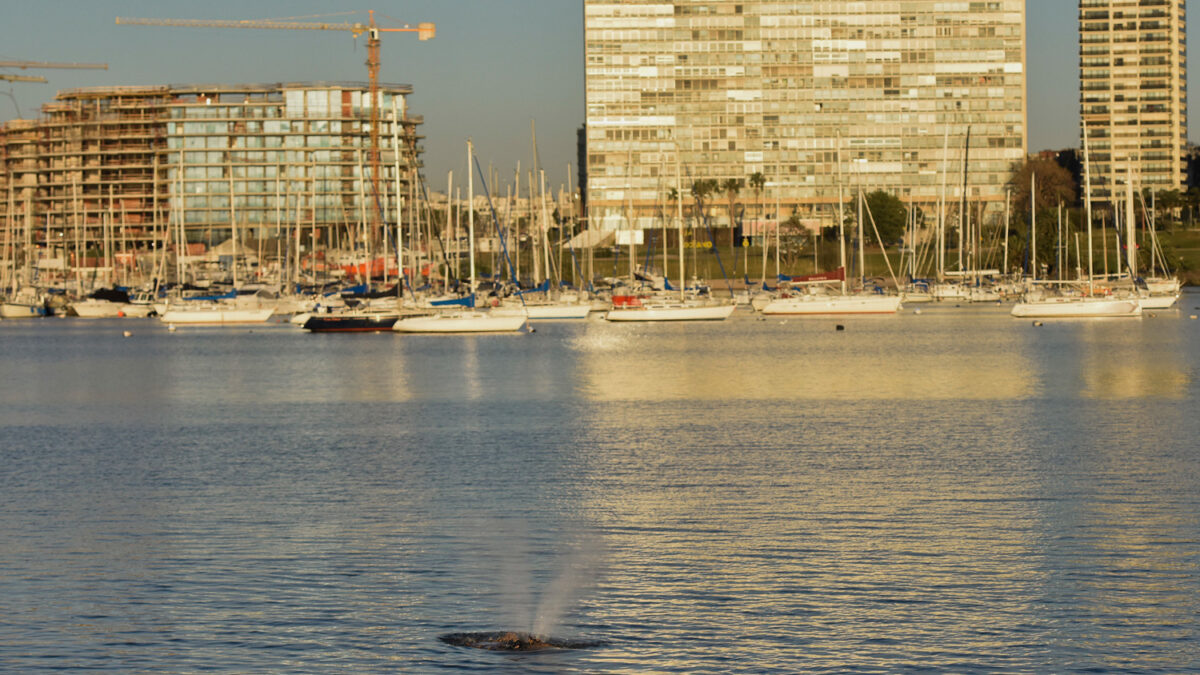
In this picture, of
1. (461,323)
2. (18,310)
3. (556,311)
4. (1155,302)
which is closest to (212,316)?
(556,311)

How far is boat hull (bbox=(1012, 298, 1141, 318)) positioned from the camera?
103m

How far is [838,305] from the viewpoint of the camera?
11181cm

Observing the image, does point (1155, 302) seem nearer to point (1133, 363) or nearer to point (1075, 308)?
point (1075, 308)

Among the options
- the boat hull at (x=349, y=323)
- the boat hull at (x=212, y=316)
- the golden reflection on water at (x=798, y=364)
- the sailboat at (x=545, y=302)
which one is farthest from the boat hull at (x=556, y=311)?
the boat hull at (x=212, y=316)

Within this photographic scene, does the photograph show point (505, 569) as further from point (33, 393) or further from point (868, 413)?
point (33, 393)

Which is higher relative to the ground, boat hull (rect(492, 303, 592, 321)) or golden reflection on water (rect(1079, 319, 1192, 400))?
boat hull (rect(492, 303, 592, 321))

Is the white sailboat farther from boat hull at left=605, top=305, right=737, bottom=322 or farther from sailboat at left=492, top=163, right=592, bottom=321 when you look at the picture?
sailboat at left=492, top=163, right=592, bottom=321

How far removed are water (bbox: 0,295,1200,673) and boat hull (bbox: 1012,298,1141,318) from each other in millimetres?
47752

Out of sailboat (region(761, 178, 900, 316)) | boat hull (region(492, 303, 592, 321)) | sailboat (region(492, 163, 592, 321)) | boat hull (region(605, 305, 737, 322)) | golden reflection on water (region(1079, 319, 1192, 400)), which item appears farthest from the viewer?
sailboat (region(761, 178, 900, 316))

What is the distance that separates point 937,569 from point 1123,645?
3990 mm

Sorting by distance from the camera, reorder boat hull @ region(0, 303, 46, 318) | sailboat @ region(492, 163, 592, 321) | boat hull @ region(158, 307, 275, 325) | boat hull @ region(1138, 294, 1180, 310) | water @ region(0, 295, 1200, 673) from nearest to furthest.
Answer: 1. water @ region(0, 295, 1200, 673)
2. sailboat @ region(492, 163, 592, 321)
3. boat hull @ region(1138, 294, 1180, 310)
4. boat hull @ region(158, 307, 275, 325)
5. boat hull @ region(0, 303, 46, 318)

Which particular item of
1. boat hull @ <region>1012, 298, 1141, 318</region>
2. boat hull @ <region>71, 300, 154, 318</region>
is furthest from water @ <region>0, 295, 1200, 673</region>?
boat hull @ <region>71, 300, 154, 318</region>

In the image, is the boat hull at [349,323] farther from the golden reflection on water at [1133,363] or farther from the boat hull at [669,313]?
the golden reflection on water at [1133,363]

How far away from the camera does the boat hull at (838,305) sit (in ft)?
366
